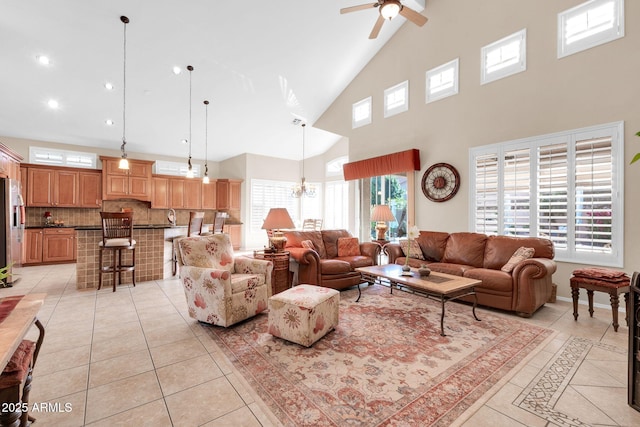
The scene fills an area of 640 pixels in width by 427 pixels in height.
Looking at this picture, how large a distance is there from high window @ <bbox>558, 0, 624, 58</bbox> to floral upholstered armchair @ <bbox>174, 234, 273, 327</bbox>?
16.6 ft

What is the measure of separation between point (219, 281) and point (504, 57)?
5.45m

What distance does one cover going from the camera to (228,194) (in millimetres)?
8938

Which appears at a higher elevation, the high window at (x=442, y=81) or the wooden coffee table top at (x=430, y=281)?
the high window at (x=442, y=81)

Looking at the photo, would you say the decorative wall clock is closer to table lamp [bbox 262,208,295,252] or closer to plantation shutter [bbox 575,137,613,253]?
plantation shutter [bbox 575,137,613,253]

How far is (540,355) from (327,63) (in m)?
5.99

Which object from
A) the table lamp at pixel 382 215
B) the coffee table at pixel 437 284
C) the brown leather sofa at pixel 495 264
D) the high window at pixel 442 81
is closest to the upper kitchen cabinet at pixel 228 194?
the table lamp at pixel 382 215

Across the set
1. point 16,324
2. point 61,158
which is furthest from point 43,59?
point 16,324

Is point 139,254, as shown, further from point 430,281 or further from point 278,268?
point 430,281

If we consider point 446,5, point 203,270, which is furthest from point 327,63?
point 203,270

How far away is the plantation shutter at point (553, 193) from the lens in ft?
13.3

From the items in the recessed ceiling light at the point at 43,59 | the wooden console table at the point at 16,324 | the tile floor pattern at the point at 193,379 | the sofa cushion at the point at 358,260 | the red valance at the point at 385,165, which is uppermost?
the recessed ceiling light at the point at 43,59

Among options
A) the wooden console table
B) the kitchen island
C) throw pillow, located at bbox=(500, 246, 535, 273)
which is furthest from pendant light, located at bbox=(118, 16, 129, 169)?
throw pillow, located at bbox=(500, 246, 535, 273)

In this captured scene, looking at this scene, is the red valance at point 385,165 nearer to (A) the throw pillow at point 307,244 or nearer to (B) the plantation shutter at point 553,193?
(B) the plantation shutter at point 553,193

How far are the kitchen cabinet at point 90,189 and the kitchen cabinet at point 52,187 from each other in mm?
77
